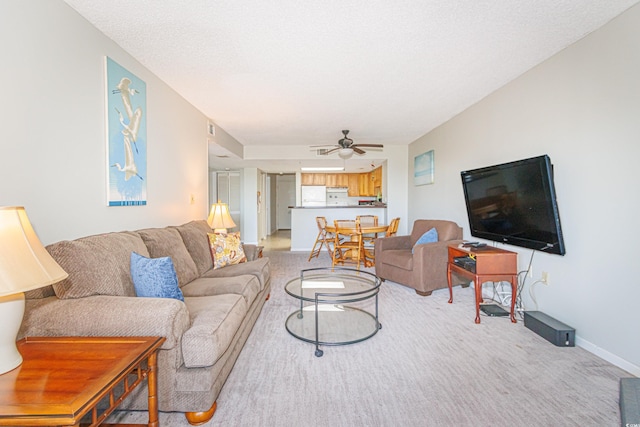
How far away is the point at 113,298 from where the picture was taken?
1.59m

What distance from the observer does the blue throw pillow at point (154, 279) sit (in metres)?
1.83

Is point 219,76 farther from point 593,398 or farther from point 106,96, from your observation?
point 593,398

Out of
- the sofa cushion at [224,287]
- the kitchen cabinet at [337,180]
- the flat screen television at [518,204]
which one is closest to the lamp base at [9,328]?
the sofa cushion at [224,287]

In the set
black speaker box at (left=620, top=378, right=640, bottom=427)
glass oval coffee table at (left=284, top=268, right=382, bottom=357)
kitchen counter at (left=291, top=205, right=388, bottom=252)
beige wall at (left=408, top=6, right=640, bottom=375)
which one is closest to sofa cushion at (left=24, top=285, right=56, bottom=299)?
glass oval coffee table at (left=284, top=268, right=382, bottom=357)

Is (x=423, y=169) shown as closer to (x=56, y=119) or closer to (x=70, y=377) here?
(x=56, y=119)

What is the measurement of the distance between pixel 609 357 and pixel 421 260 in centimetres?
173

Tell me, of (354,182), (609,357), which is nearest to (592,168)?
(609,357)

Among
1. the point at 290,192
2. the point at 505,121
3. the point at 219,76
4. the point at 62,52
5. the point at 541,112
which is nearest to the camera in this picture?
the point at 62,52

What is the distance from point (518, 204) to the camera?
2760mm

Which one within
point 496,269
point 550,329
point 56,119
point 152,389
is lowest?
point 550,329

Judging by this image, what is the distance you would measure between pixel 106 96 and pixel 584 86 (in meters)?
3.52

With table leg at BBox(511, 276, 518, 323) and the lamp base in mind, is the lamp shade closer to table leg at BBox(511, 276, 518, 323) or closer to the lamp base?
the lamp base

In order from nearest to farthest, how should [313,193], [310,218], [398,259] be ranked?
[398,259] → [310,218] → [313,193]

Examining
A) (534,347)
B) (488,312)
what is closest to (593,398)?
(534,347)
